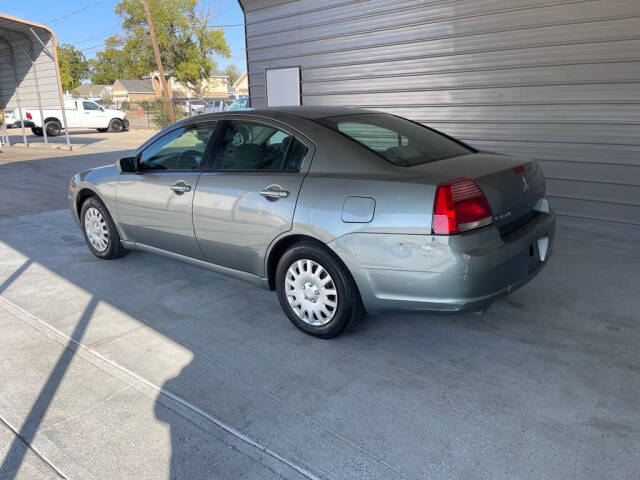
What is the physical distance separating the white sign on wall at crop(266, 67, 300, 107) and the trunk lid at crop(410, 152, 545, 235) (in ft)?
22.0

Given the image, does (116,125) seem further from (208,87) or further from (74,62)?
(74,62)

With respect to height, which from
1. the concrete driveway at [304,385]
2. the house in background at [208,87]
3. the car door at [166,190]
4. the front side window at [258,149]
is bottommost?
the concrete driveway at [304,385]

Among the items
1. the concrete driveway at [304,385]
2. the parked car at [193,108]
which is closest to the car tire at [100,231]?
the concrete driveway at [304,385]

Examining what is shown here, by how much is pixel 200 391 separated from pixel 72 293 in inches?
83.3

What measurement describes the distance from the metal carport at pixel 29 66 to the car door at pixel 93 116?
4669 mm

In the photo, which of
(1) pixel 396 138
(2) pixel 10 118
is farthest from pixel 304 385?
(2) pixel 10 118

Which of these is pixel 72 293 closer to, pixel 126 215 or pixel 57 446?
pixel 126 215

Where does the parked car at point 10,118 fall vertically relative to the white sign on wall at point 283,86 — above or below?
below

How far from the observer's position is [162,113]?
28406mm

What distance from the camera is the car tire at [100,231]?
5035 millimetres

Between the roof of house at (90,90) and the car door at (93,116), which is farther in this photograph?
the roof of house at (90,90)

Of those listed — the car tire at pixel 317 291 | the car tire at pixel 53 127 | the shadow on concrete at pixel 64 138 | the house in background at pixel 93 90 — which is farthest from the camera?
the house in background at pixel 93 90

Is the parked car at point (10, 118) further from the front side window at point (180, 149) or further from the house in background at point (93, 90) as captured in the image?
the house in background at point (93, 90)

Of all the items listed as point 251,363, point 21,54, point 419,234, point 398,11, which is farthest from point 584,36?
point 21,54
